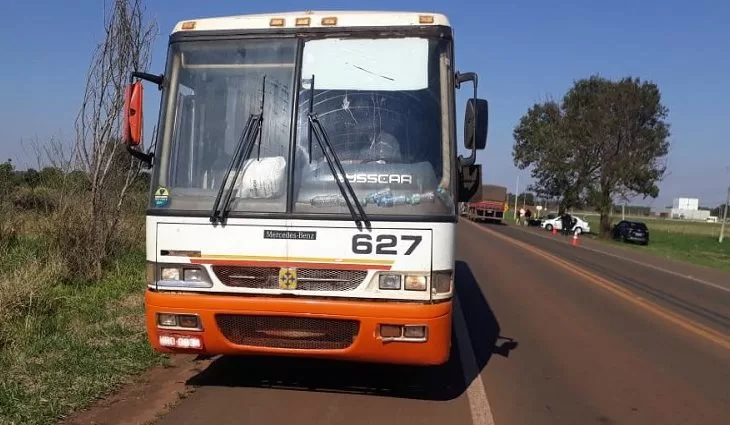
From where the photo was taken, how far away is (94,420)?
4.75 m

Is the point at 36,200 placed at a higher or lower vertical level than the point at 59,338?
higher

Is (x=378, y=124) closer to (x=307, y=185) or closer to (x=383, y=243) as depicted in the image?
(x=307, y=185)

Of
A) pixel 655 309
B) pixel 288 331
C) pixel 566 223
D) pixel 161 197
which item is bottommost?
pixel 566 223

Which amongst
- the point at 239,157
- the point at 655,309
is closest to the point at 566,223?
the point at 655,309

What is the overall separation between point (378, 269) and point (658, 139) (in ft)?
137

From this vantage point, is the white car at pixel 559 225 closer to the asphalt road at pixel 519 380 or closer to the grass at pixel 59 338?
the asphalt road at pixel 519 380

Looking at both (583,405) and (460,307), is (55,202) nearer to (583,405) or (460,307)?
(460,307)

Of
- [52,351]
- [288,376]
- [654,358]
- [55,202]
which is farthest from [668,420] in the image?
[55,202]

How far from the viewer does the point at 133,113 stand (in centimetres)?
511

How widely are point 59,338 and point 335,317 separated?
344cm

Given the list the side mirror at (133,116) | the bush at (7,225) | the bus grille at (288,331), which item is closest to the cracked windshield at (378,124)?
the bus grille at (288,331)

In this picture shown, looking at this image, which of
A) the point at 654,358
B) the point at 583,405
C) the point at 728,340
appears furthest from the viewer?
the point at 728,340

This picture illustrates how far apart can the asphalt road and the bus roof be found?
2.95m

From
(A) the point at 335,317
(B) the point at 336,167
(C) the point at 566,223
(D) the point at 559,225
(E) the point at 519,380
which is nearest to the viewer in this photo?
(A) the point at 335,317
